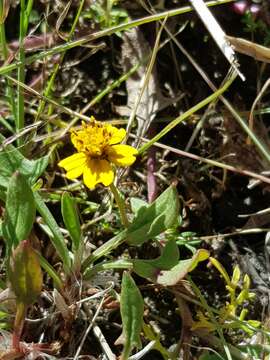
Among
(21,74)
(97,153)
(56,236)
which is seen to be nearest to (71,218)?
(56,236)

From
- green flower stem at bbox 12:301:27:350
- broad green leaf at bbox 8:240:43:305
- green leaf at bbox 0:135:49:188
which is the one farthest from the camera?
green leaf at bbox 0:135:49:188

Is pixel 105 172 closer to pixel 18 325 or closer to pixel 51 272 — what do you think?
pixel 51 272

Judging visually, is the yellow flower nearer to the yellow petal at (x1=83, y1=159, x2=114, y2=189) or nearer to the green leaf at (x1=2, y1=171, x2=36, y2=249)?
the yellow petal at (x1=83, y1=159, x2=114, y2=189)

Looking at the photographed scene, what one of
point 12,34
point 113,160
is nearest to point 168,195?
point 113,160

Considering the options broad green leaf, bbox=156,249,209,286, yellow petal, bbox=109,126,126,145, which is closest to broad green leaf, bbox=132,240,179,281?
broad green leaf, bbox=156,249,209,286

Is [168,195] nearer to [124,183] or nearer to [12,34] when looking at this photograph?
[124,183]
